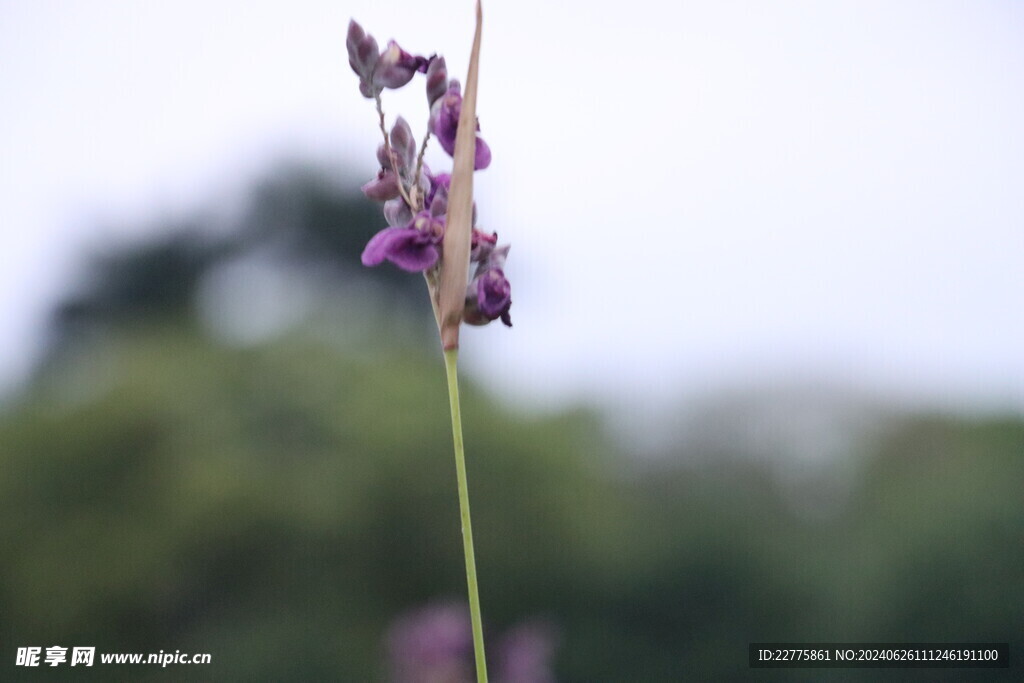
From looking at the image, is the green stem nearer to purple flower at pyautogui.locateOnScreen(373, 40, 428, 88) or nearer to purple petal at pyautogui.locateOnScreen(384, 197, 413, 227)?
purple petal at pyautogui.locateOnScreen(384, 197, 413, 227)

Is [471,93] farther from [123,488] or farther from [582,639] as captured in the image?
[123,488]

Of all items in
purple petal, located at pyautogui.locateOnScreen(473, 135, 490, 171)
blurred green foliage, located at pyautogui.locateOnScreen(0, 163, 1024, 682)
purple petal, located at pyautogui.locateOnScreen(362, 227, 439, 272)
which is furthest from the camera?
blurred green foliage, located at pyautogui.locateOnScreen(0, 163, 1024, 682)

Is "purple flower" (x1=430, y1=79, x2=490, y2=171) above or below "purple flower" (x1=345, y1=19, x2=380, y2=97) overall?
below

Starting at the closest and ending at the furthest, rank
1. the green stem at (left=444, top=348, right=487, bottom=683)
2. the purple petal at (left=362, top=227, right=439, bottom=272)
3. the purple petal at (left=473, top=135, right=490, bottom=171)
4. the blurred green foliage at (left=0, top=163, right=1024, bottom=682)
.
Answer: the green stem at (left=444, top=348, right=487, bottom=683)
the purple petal at (left=362, top=227, right=439, bottom=272)
the purple petal at (left=473, top=135, right=490, bottom=171)
the blurred green foliage at (left=0, top=163, right=1024, bottom=682)

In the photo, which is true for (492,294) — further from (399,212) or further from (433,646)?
(433,646)

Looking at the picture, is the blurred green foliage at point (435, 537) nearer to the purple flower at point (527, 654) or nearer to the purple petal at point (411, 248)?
the purple flower at point (527, 654)

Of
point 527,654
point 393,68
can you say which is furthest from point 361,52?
point 527,654

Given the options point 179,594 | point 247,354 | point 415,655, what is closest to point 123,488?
point 179,594

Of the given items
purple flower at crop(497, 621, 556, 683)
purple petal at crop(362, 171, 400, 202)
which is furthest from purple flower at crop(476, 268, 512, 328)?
purple flower at crop(497, 621, 556, 683)
